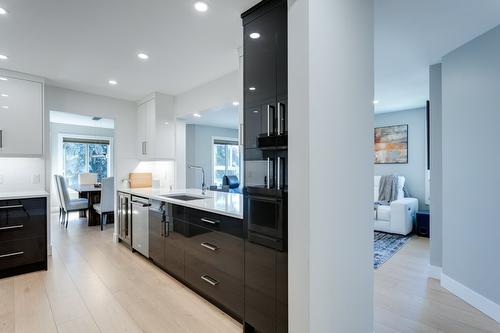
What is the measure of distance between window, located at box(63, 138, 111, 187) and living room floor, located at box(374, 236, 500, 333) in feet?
27.4

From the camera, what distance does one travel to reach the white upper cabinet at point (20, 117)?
10.7ft

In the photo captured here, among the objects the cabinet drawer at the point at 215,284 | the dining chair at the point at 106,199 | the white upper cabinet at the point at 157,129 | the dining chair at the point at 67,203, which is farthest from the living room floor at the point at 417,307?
the dining chair at the point at 67,203

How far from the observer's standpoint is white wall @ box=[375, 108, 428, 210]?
17.6 feet

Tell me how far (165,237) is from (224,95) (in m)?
1.96

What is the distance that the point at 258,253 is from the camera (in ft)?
6.03

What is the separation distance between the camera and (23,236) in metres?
3.11

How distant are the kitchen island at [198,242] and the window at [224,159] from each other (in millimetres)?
5358

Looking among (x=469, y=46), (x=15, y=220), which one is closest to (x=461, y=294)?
(x=469, y=46)

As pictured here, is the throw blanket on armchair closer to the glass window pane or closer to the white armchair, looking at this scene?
the white armchair

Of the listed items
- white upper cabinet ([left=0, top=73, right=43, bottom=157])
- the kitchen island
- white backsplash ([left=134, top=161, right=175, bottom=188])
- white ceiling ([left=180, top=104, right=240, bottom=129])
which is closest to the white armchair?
white ceiling ([left=180, top=104, right=240, bottom=129])

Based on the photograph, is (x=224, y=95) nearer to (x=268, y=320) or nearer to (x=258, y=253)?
(x=258, y=253)

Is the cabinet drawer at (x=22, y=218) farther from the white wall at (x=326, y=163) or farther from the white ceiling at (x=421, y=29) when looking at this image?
the white ceiling at (x=421, y=29)

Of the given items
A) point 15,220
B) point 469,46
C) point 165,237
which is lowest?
point 165,237

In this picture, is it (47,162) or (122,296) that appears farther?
(47,162)
